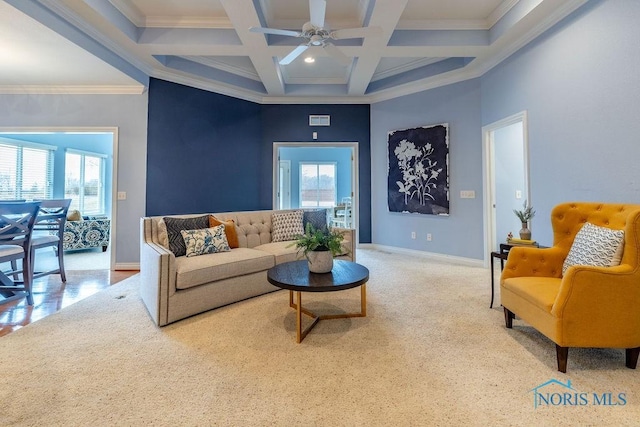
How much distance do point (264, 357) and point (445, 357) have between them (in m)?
1.19

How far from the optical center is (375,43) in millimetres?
3637

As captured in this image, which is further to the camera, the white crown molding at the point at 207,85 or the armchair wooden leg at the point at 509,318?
the white crown molding at the point at 207,85

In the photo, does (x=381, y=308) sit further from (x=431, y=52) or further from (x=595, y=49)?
(x=431, y=52)

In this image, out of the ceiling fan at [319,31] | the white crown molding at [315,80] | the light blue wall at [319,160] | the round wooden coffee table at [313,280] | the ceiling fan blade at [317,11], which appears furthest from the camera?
the light blue wall at [319,160]

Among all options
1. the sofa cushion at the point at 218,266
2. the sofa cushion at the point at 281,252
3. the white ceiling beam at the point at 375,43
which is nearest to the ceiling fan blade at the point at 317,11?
the white ceiling beam at the point at 375,43

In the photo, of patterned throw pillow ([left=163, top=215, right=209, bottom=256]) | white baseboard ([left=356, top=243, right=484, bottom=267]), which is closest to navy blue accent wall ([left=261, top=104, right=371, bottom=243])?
white baseboard ([left=356, top=243, right=484, bottom=267])

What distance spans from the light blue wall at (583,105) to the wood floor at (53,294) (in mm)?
5040

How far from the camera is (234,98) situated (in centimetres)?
528

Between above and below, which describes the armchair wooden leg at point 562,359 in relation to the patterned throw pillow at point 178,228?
below

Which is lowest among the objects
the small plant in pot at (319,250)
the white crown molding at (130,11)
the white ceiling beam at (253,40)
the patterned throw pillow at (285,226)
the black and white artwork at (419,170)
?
the small plant in pot at (319,250)

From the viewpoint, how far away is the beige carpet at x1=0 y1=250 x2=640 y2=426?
55.7 inches

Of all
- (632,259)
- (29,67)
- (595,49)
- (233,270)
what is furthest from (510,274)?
(29,67)

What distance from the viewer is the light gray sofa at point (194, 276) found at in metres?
2.37

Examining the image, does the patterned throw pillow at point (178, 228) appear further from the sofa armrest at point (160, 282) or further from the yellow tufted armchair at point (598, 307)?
the yellow tufted armchair at point (598, 307)
